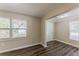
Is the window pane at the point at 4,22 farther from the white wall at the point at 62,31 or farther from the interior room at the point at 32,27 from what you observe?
the white wall at the point at 62,31

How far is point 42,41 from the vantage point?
3.33 m

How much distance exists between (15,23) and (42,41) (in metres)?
1.65

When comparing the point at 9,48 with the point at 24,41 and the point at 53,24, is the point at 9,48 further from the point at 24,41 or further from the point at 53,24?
the point at 53,24

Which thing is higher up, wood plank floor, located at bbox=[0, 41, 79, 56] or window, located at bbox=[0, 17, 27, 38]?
window, located at bbox=[0, 17, 27, 38]

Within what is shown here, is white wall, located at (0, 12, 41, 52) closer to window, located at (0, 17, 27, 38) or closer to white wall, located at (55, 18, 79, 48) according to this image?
window, located at (0, 17, 27, 38)

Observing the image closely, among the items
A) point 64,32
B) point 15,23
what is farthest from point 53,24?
point 15,23

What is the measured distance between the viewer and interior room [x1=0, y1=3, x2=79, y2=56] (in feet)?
5.60

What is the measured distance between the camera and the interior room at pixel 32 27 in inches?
67.1

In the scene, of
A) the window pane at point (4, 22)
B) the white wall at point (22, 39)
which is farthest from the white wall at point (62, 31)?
the window pane at point (4, 22)

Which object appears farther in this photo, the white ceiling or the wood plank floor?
the wood plank floor

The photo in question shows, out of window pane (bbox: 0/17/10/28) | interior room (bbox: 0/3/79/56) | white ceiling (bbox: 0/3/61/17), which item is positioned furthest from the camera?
window pane (bbox: 0/17/10/28)

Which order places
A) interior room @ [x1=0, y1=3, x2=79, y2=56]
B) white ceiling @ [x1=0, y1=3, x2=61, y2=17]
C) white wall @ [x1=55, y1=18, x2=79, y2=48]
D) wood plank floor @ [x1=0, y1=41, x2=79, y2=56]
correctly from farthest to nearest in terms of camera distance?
white wall @ [x1=55, y1=18, x2=79, y2=48], wood plank floor @ [x1=0, y1=41, x2=79, y2=56], interior room @ [x1=0, y1=3, x2=79, y2=56], white ceiling @ [x1=0, y1=3, x2=61, y2=17]

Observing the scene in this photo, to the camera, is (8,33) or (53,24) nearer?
(8,33)

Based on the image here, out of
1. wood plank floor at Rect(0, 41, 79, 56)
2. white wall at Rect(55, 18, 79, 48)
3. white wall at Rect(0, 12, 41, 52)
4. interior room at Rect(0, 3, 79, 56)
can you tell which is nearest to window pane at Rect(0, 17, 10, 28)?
interior room at Rect(0, 3, 79, 56)
